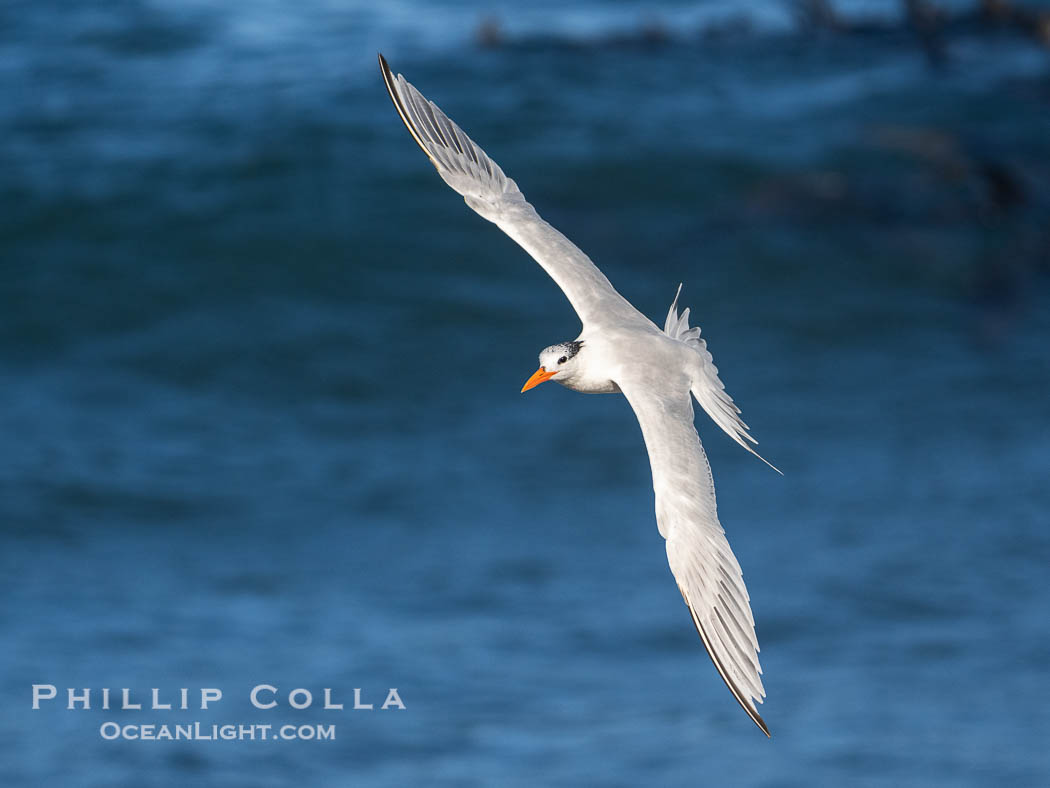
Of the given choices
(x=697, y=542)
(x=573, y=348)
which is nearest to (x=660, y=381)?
(x=573, y=348)

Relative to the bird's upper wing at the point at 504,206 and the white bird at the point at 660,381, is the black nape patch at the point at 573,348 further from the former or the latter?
the bird's upper wing at the point at 504,206

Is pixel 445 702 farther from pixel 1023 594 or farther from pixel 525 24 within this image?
pixel 525 24

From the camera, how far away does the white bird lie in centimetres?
504

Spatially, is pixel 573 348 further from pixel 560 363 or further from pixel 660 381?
pixel 660 381

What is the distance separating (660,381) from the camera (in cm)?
573

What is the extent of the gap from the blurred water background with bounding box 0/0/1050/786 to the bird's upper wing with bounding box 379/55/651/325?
6252 mm

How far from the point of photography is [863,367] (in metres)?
18.1

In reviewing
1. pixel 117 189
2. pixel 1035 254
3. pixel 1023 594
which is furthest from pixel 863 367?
pixel 117 189

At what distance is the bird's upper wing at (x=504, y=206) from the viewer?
618 centimetres

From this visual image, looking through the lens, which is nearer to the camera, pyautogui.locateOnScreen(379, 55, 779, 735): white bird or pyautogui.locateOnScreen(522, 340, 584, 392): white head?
pyautogui.locateOnScreen(379, 55, 779, 735): white bird

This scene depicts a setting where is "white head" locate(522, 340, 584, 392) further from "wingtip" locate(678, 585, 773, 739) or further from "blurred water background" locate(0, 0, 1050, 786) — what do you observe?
"blurred water background" locate(0, 0, 1050, 786)

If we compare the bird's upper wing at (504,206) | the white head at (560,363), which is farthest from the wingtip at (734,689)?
the bird's upper wing at (504,206)

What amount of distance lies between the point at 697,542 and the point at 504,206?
2081 mm

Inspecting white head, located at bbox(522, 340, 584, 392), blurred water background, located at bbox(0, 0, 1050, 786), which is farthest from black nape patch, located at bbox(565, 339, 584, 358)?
blurred water background, located at bbox(0, 0, 1050, 786)
